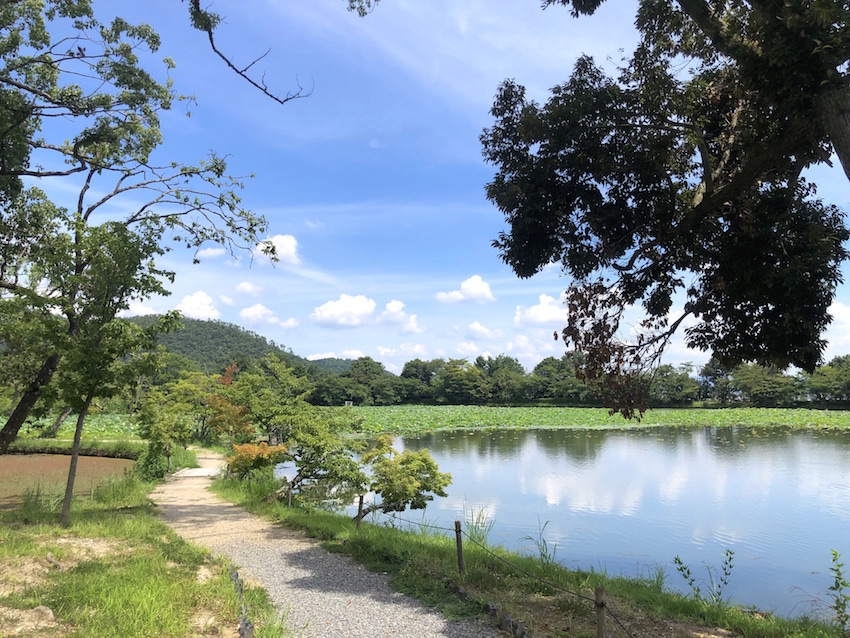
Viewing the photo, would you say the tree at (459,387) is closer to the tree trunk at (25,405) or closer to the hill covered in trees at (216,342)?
the hill covered in trees at (216,342)

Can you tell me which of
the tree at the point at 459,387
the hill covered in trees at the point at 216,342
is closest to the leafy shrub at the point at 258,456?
the tree at the point at 459,387

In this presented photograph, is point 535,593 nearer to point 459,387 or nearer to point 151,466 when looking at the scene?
point 151,466

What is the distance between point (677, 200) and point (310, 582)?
678 centimetres

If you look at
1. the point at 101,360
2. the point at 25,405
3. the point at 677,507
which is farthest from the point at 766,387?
the point at 25,405

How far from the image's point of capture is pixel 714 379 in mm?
58500

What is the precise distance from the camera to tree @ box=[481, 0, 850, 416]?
496 centimetres

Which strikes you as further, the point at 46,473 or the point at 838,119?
the point at 46,473

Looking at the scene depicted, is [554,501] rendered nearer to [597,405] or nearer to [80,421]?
[80,421]

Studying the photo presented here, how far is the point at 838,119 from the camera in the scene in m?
3.84

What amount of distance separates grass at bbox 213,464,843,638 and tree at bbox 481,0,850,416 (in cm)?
228

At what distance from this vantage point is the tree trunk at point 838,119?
3.73 metres

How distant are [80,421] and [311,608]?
20.4ft

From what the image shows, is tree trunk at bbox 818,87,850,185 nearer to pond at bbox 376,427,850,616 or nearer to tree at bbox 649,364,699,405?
pond at bbox 376,427,850,616

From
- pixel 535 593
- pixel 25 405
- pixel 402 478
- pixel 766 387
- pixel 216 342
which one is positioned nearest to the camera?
pixel 535 593
